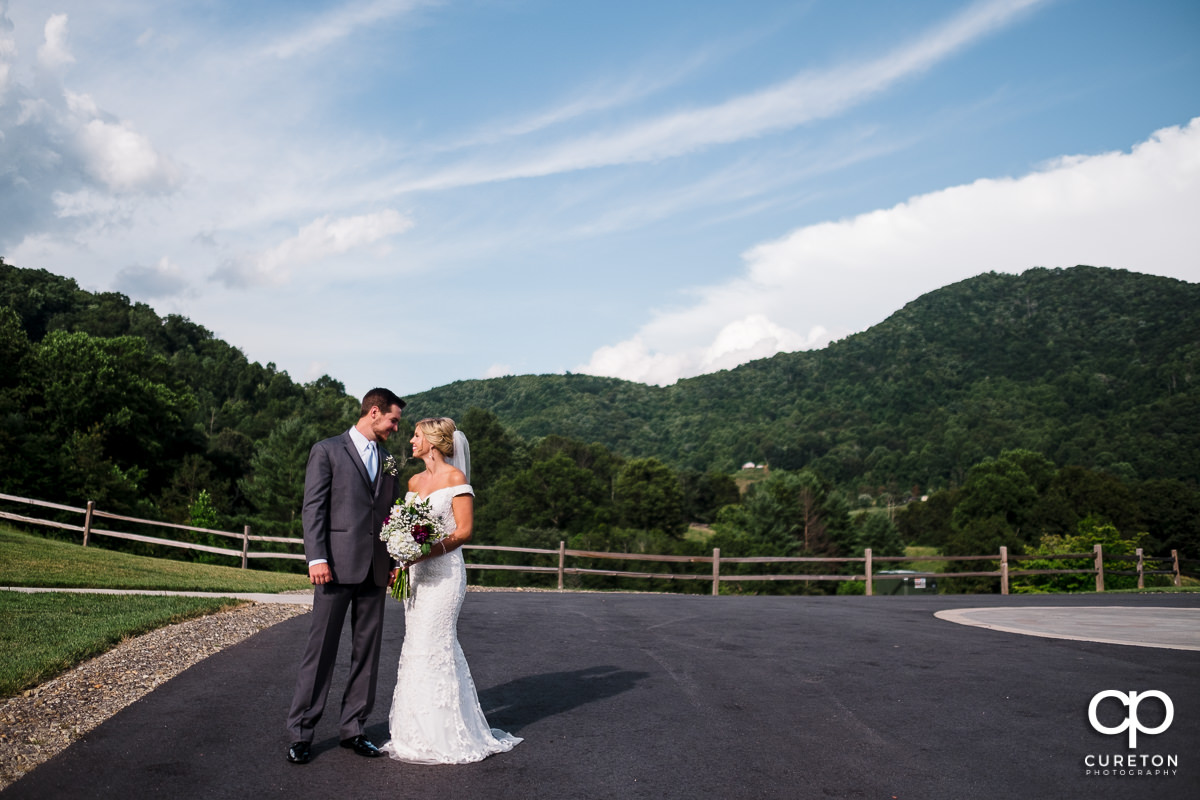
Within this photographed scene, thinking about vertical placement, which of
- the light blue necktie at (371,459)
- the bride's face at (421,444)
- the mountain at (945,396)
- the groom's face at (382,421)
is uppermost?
the mountain at (945,396)

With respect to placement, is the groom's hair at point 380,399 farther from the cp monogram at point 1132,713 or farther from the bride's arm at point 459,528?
the cp monogram at point 1132,713

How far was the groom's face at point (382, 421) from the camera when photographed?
214 inches

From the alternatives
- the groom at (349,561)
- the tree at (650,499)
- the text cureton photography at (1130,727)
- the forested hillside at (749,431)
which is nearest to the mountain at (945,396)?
the forested hillside at (749,431)

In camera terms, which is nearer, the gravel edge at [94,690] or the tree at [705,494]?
the gravel edge at [94,690]

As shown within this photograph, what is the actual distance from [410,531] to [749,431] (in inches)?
4535

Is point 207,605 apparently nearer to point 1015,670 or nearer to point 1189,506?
point 1015,670

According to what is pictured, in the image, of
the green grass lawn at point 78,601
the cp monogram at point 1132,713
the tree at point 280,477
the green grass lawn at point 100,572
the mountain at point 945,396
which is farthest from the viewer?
the mountain at point 945,396

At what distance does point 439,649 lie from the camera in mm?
5418

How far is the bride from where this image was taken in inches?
205

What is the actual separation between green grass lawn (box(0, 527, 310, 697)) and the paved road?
1.10m

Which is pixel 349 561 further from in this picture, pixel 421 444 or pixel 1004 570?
pixel 1004 570

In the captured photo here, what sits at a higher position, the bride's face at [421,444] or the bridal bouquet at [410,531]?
the bride's face at [421,444]

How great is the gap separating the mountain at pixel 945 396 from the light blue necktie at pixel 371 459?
280ft

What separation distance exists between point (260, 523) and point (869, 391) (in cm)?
9105
